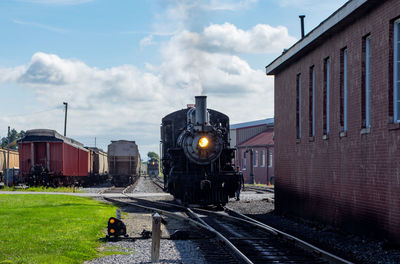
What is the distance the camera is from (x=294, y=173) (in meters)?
18.7

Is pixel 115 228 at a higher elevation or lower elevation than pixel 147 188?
higher

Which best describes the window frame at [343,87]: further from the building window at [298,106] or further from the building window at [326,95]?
the building window at [298,106]

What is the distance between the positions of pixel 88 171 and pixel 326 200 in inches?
1233

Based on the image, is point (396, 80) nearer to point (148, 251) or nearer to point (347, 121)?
point (347, 121)

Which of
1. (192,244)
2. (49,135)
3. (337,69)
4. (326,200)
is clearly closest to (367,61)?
(337,69)

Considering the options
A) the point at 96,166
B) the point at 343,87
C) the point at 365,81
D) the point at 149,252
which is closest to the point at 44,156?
the point at 96,166

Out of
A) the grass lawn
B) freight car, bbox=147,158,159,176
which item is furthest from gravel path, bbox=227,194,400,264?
freight car, bbox=147,158,159,176

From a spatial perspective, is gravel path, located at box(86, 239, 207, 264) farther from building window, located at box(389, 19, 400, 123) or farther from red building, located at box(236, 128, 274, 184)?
red building, located at box(236, 128, 274, 184)

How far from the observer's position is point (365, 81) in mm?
13102

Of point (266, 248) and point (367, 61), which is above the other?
point (367, 61)

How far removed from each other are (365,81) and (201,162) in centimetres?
852

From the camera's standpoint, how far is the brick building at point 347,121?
1148 centimetres

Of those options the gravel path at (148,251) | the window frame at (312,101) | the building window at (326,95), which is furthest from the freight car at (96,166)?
the gravel path at (148,251)

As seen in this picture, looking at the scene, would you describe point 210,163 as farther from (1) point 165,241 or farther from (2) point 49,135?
(2) point 49,135
